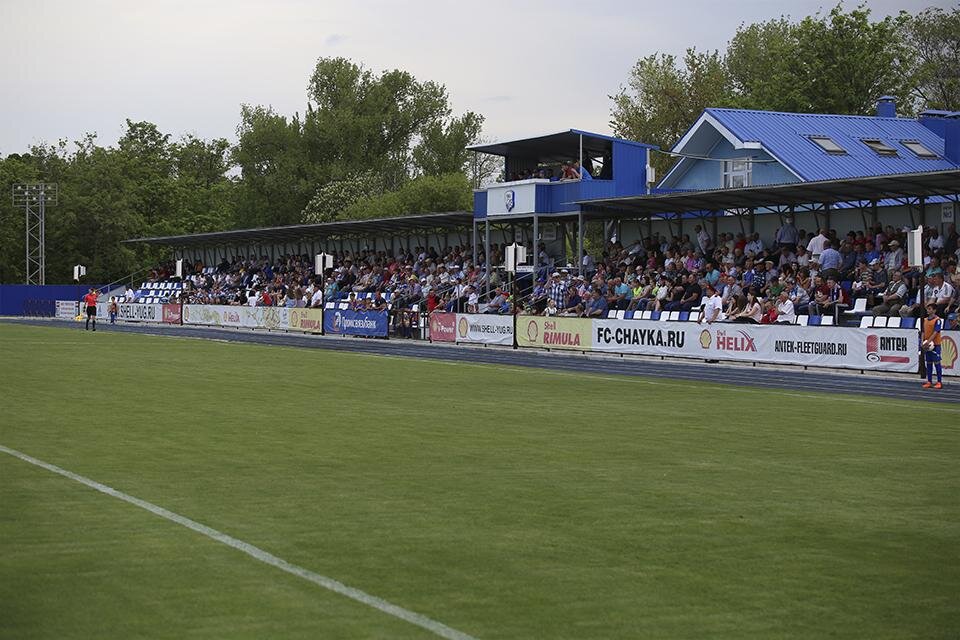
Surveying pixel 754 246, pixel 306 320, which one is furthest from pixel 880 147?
pixel 306 320

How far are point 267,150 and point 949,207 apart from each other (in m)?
76.7

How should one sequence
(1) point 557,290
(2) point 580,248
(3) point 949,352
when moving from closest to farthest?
1. (3) point 949,352
2. (1) point 557,290
3. (2) point 580,248

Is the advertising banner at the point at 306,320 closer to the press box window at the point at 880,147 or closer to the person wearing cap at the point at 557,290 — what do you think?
the person wearing cap at the point at 557,290

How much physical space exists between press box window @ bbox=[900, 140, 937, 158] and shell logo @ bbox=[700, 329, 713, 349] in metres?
22.1

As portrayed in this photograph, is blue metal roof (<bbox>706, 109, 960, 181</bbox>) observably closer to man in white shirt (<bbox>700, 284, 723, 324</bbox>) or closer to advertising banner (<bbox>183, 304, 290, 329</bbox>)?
man in white shirt (<bbox>700, 284, 723, 324</bbox>)

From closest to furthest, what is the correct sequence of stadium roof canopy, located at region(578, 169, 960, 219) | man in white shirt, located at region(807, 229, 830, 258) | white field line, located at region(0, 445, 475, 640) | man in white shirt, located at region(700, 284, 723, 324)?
1. white field line, located at region(0, 445, 475, 640)
2. stadium roof canopy, located at region(578, 169, 960, 219)
3. man in white shirt, located at region(700, 284, 723, 324)
4. man in white shirt, located at region(807, 229, 830, 258)

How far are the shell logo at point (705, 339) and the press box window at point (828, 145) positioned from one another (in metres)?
17.8

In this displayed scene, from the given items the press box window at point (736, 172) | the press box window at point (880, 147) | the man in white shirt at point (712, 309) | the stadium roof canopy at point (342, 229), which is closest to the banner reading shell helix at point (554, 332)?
Answer: the man in white shirt at point (712, 309)

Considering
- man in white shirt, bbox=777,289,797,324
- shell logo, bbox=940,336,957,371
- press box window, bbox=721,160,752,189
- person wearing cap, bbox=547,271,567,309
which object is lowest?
shell logo, bbox=940,336,957,371

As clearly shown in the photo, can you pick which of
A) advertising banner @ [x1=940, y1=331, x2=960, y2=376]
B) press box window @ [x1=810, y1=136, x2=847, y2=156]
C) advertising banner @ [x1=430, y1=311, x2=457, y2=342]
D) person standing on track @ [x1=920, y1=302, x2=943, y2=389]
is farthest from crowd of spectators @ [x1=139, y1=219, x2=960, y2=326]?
press box window @ [x1=810, y1=136, x2=847, y2=156]

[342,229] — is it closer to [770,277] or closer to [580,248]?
[580,248]

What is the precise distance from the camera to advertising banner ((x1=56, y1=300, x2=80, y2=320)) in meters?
81.9

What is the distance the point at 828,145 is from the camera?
49.5m

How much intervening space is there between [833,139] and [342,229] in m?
24.2
